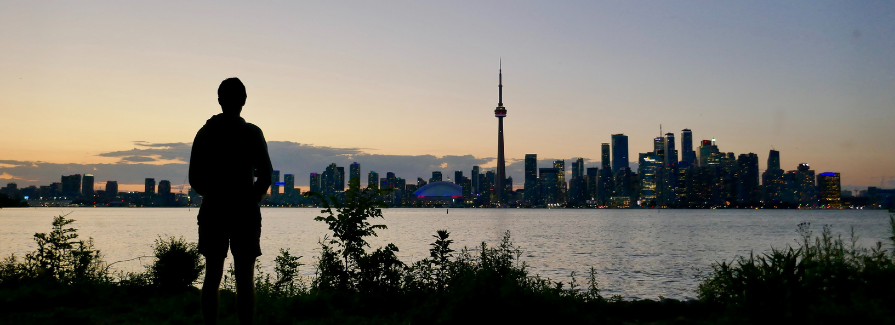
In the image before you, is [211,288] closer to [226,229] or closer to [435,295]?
[226,229]

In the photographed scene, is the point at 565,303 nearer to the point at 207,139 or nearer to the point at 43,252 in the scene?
the point at 207,139

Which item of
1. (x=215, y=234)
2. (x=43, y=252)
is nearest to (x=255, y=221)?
(x=215, y=234)

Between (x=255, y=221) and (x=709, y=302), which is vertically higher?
(x=255, y=221)

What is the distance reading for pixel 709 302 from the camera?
9.61 meters

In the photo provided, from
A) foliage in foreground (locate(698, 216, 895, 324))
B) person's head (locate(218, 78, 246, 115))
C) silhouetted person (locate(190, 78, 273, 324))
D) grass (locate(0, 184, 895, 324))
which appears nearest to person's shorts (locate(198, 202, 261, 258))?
silhouetted person (locate(190, 78, 273, 324))

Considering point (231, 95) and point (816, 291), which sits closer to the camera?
point (231, 95)

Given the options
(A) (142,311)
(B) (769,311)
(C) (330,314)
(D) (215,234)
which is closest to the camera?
(D) (215,234)

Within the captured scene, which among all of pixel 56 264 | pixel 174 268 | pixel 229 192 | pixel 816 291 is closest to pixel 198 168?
pixel 229 192

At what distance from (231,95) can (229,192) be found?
38.9 inches

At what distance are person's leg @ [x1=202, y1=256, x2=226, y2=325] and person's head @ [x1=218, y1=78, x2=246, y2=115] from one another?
4.80 feet

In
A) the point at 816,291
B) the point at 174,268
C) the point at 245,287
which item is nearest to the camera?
the point at 245,287

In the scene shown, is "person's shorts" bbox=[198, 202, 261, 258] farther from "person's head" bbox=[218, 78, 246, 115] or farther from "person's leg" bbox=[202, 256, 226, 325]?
"person's head" bbox=[218, 78, 246, 115]

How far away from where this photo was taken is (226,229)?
5059 millimetres

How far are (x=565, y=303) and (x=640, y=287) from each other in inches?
776
